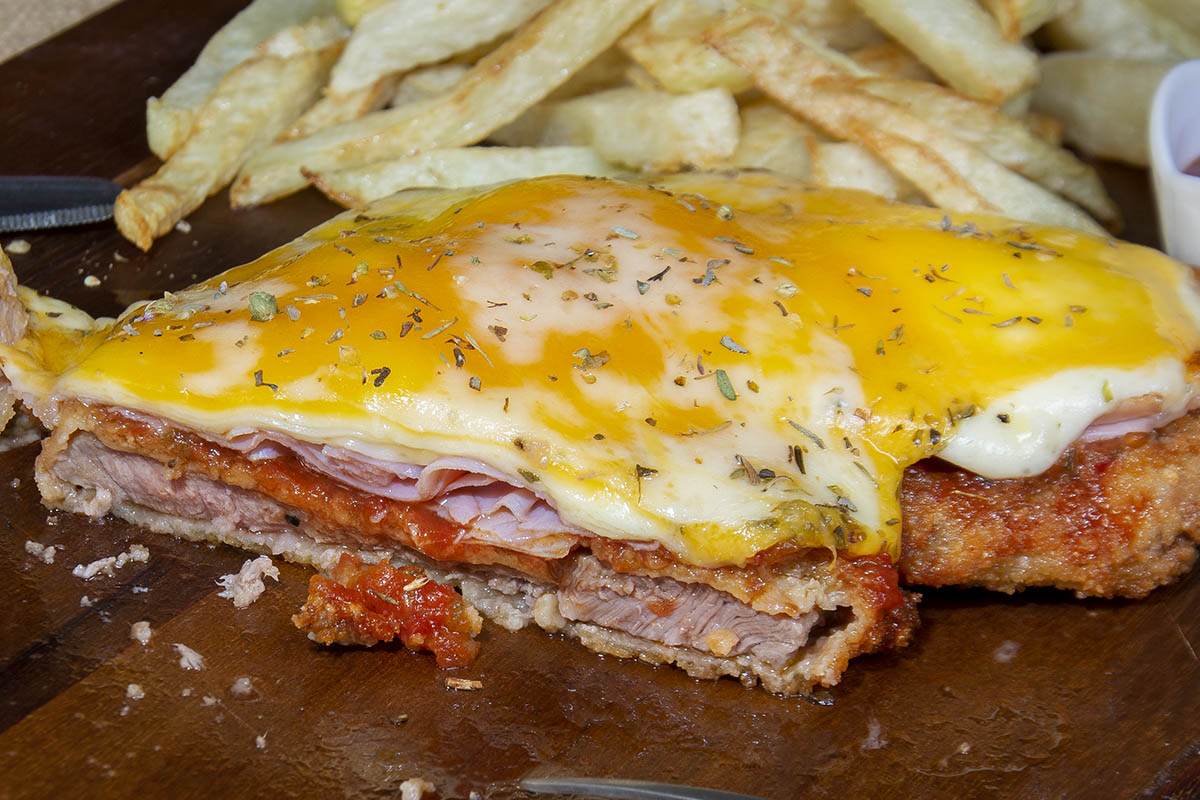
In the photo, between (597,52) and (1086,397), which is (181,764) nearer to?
(1086,397)

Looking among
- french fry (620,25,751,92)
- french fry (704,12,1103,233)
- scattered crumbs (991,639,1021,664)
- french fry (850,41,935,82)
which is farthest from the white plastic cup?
scattered crumbs (991,639,1021,664)

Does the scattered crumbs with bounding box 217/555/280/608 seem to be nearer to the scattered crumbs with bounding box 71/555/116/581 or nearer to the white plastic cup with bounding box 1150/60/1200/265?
the scattered crumbs with bounding box 71/555/116/581

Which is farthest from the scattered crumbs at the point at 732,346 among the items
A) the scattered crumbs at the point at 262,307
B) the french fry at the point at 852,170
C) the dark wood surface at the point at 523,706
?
the french fry at the point at 852,170

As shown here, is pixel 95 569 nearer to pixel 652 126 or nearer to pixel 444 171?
pixel 444 171

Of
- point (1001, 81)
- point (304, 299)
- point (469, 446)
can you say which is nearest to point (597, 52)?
point (1001, 81)

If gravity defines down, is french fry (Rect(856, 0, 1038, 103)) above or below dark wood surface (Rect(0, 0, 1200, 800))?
above
